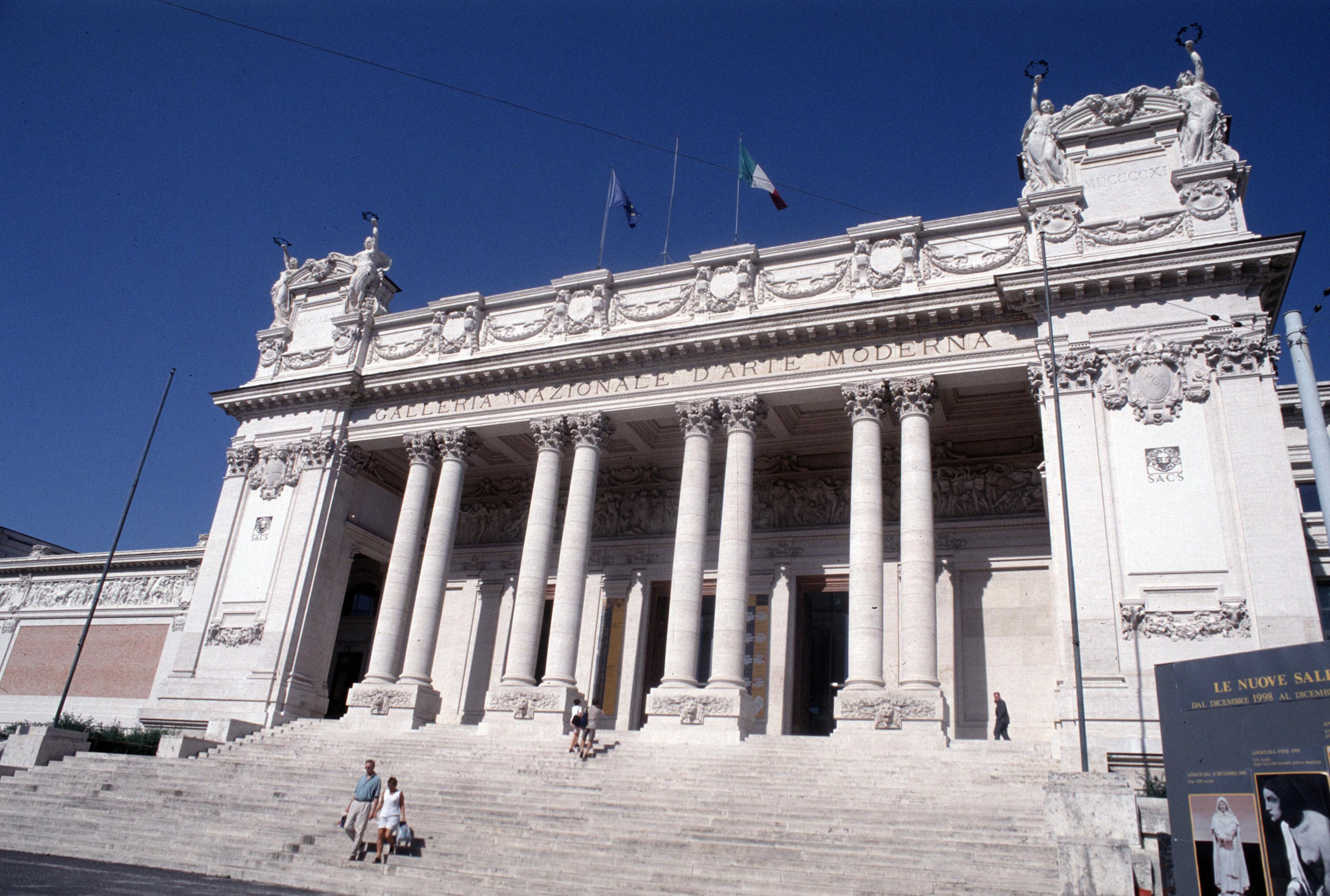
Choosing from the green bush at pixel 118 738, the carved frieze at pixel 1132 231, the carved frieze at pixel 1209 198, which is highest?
the carved frieze at pixel 1209 198

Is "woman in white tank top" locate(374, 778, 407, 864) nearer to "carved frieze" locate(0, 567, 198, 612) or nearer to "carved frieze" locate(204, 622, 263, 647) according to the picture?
"carved frieze" locate(204, 622, 263, 647)

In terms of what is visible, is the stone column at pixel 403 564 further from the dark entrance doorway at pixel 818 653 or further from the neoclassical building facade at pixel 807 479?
the dark entrance doorway at pixel 818 653

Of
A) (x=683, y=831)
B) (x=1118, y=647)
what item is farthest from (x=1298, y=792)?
(x=1118, y=647)

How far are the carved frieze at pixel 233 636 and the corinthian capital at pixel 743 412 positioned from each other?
14340 millimetres

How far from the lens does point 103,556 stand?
37.0 metres

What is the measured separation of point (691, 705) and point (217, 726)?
39.2 feet

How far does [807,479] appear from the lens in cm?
2811

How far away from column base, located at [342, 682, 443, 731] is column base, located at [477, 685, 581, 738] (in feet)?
7.09

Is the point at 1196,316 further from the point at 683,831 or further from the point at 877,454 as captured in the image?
the point at 683,831

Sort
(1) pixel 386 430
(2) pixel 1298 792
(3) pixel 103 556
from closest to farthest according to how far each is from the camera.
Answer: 1. (2) pixel 1298 792
2. (1) pixel 386 430
3. (3) pixel 103 556

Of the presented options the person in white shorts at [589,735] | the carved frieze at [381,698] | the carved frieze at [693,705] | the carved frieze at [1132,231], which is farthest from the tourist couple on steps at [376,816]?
the carved frieze at [1132,231]

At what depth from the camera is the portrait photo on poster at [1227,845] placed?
856 cm

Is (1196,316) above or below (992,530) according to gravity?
above

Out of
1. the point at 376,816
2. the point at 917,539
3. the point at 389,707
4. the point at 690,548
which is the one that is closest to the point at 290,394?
the point at 389,707
